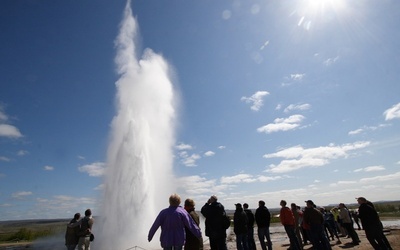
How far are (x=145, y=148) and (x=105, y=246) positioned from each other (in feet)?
34.1

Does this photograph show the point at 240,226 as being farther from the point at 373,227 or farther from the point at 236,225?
the point at 373,227

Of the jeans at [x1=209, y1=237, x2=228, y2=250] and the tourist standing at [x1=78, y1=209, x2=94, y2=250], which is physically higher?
the tourist standing at [x1=78, y1=209, x2=94, y2=250]

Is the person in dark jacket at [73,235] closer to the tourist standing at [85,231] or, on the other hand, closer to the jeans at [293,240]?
the tourist standing at [85,231]

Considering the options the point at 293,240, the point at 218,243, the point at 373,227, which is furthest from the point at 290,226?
the point at 218,243

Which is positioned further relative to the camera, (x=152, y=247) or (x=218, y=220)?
(x=152, y=247)

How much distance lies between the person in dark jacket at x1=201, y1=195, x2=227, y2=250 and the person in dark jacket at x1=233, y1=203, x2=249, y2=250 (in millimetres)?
1956

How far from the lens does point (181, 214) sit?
5.50 metres

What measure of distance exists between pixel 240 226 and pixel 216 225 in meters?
2.30

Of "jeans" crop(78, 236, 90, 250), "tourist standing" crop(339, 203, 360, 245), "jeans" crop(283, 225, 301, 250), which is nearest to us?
"jeans" crop(78, 236, 90, 250)

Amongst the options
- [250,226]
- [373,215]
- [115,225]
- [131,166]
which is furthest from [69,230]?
[131,166]

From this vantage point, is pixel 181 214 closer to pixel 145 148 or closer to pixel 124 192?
pixel 124 192

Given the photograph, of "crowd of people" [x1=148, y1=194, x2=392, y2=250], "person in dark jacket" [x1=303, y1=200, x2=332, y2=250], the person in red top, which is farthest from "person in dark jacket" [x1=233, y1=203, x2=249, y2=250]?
"person in dark jacket" [x1=303, y1=200, x2=332, y2=250]

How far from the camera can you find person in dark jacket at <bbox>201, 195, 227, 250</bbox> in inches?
313

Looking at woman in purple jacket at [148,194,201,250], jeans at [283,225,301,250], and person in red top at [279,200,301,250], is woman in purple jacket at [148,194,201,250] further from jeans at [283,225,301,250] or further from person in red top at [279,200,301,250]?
jeans at [283,225,301,250]
